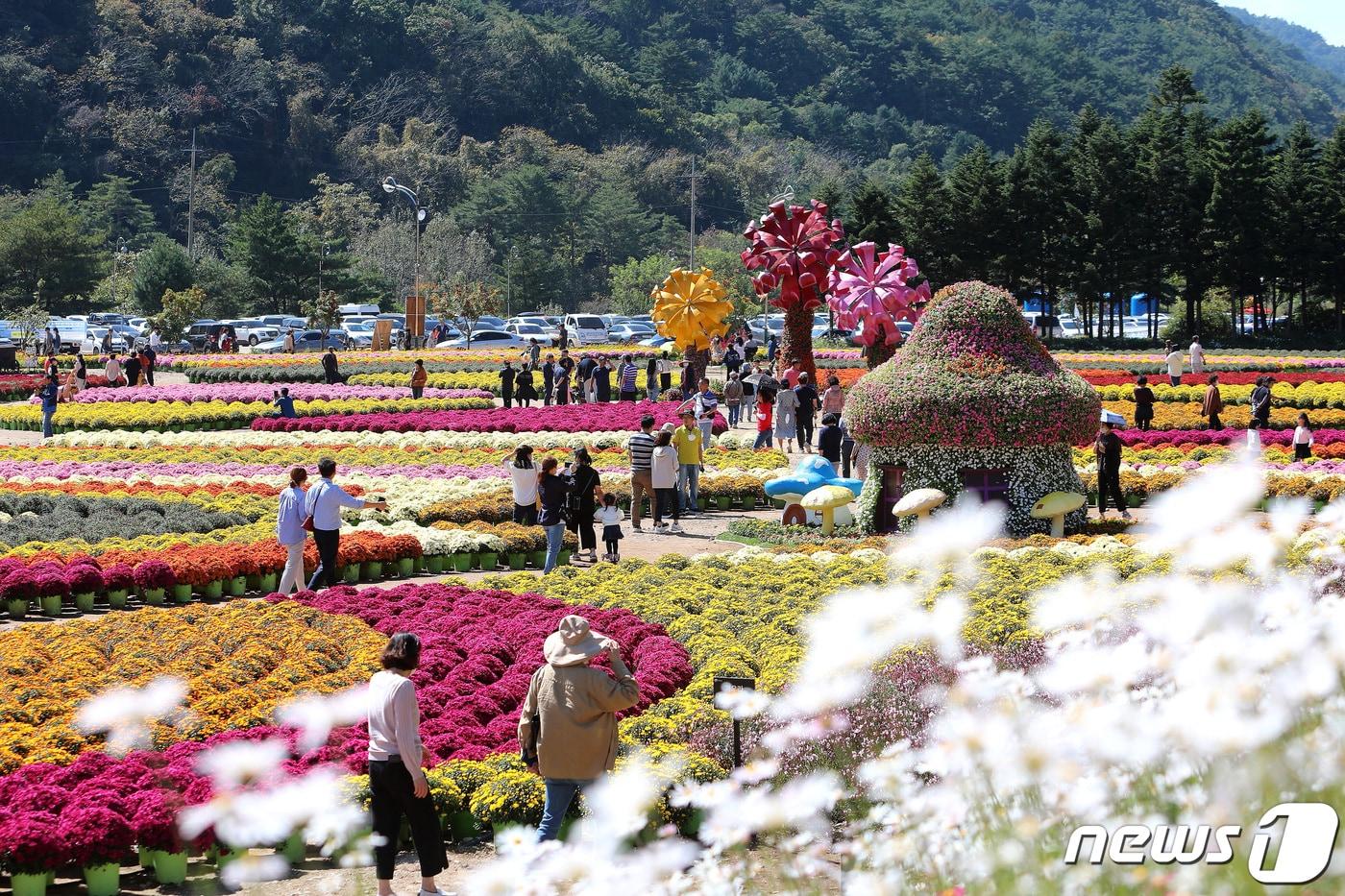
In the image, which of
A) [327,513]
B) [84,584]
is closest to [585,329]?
[84,584]

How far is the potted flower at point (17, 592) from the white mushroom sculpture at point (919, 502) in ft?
27.2

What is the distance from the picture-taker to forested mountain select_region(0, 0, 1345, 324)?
240ft

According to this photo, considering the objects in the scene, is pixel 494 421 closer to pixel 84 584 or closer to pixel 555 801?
pixel 84 584

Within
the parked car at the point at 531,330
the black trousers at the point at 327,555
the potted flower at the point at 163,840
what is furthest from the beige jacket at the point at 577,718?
the parked car at the point at 531,330

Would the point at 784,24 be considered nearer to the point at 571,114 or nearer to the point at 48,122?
the point at 571,114

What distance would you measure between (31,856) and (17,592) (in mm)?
7478

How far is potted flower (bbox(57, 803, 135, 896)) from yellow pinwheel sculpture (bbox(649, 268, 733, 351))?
33839 mm

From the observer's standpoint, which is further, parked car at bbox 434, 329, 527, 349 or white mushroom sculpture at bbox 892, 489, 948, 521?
parked car at bbox 434, 329, 527, 349

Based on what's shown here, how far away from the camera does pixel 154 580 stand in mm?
15328

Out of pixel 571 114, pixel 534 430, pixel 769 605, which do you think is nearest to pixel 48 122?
pixel 571 114

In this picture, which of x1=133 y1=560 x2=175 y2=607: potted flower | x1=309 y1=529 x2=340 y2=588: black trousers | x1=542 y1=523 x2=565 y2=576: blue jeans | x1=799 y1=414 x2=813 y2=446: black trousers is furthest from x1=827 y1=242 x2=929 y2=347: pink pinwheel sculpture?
x1=133 y1=560 x2=175 y2=607: potted flower

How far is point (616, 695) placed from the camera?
24.1ft

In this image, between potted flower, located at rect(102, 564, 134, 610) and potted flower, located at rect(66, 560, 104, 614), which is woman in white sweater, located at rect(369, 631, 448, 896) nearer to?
potted flower, located at rect(66, 560, 104, 614)

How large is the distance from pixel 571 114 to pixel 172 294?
73042 millimetres
